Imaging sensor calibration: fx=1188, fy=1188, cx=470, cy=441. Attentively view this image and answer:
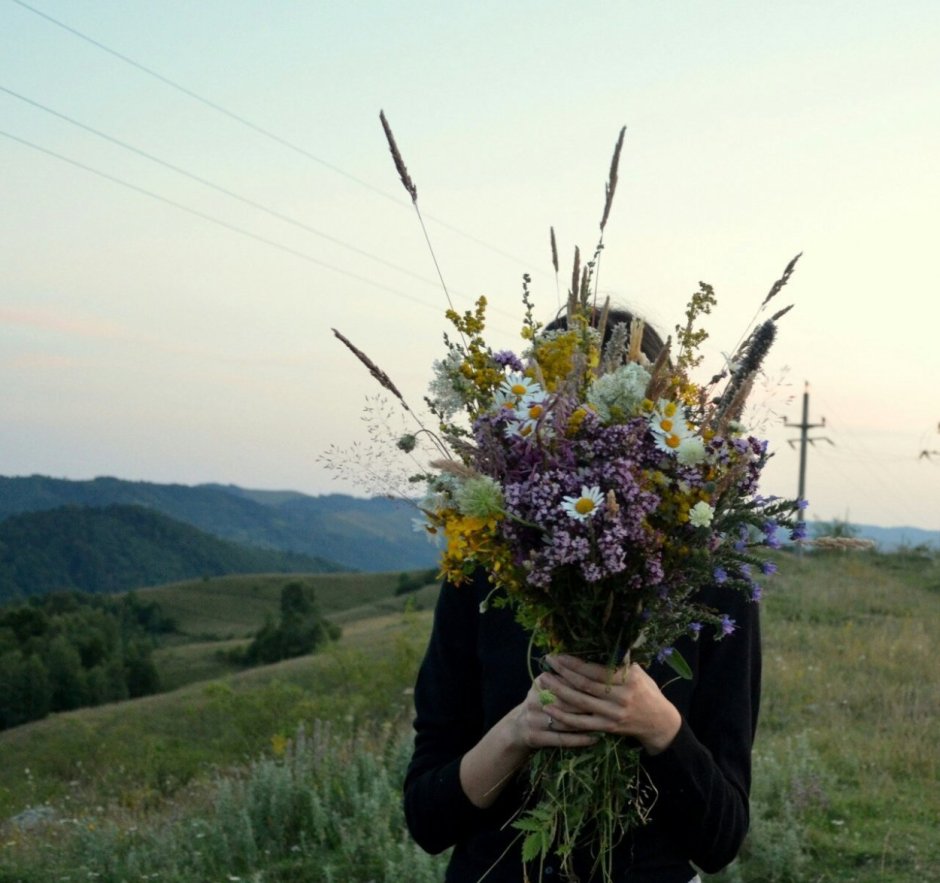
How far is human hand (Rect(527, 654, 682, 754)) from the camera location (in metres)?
1.90

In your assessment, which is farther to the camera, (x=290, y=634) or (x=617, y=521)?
(x=290, y=634)

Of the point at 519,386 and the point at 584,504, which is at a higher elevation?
the point at 519,386

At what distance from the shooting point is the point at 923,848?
20.8 ft

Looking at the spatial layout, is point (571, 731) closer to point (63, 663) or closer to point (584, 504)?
point (584, 504)

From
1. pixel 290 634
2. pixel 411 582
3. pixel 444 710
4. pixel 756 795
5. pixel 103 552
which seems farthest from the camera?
pixel 103 552

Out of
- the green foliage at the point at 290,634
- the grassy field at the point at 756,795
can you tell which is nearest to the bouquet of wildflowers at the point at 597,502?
the grassy field at the point at 756,795

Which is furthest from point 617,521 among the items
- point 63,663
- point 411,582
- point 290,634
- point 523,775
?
point 411,582

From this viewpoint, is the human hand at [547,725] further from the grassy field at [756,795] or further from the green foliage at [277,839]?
the green foliage at [277,839]

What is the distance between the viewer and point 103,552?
152375 millimetres

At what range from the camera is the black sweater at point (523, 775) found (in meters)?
2.10

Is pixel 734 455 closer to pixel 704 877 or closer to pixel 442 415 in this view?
pixel 442 415

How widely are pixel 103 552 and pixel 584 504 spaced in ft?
520

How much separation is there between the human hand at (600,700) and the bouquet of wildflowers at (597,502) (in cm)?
3

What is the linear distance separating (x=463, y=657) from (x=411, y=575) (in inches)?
4111
